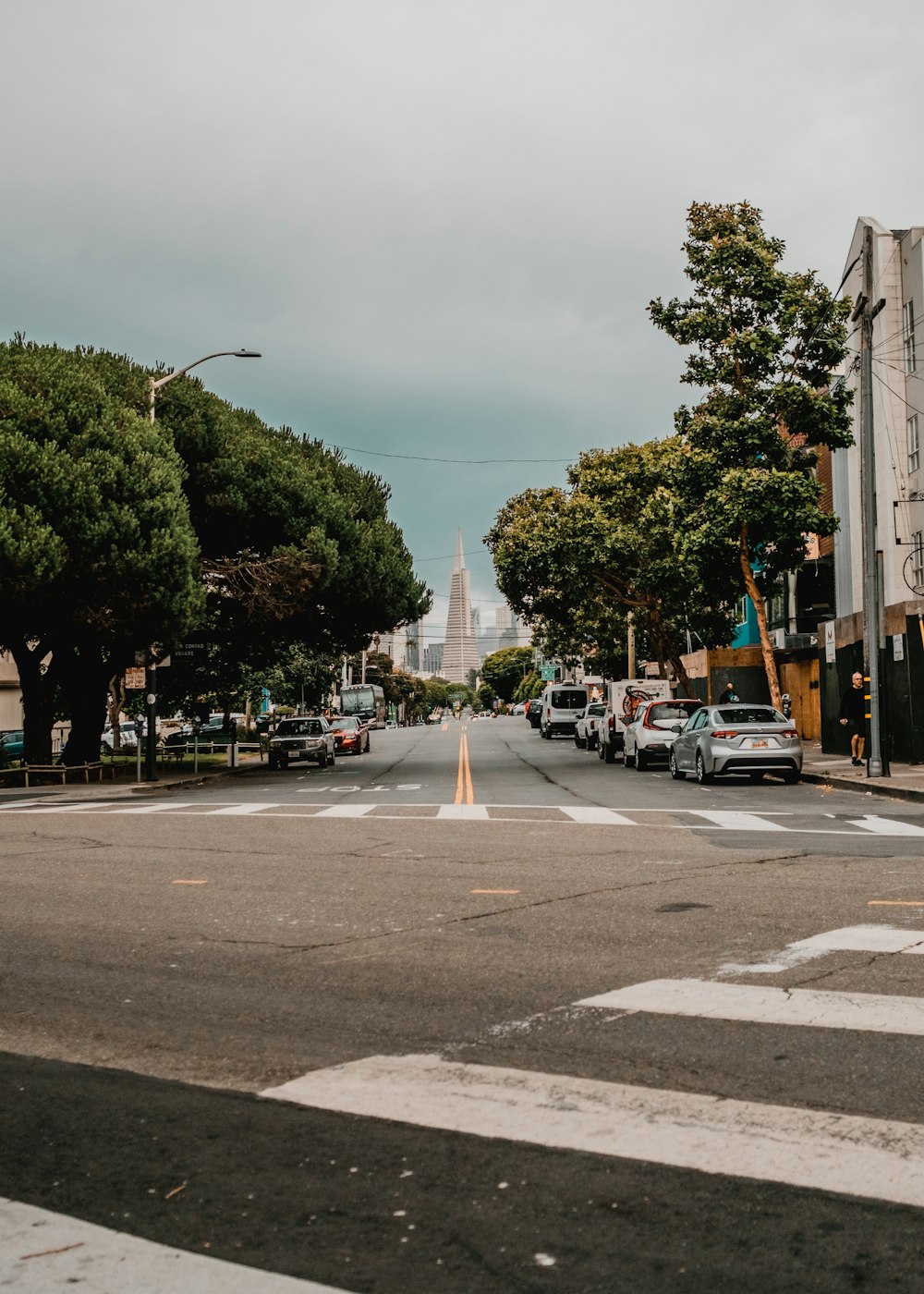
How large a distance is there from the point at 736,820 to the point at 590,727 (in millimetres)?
28054

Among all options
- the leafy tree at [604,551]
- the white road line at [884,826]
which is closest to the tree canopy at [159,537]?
the leafy tree at [604,551]

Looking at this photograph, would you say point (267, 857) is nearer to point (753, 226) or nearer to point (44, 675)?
point (44, 675)

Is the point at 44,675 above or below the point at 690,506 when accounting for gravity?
below

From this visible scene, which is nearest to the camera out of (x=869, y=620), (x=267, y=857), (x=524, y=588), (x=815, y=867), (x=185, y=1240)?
(x=185, y=1240)

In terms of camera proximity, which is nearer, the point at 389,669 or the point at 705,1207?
the point at 705,1207

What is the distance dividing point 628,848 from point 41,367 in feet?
65.4

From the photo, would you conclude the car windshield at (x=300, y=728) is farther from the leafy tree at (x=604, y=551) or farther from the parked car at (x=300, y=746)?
the leafy tree at (x=604, y=551)

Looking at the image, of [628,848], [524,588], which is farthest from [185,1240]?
[524,588]

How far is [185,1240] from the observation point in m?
3.46

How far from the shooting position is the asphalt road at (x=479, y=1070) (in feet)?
11.2

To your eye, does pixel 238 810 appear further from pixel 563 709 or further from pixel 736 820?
pixel 563 709

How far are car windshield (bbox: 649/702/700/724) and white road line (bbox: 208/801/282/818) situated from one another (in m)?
12.5

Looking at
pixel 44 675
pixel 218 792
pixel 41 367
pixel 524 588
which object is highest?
pixel 41 367

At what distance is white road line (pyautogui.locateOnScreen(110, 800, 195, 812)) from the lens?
63.7 ft
